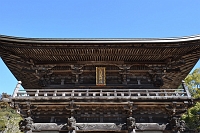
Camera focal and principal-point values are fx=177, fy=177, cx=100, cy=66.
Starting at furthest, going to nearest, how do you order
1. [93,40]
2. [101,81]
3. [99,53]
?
1. [101,81]
2. [99,53]
3. [93,40]

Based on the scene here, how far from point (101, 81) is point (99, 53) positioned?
1.81 meters

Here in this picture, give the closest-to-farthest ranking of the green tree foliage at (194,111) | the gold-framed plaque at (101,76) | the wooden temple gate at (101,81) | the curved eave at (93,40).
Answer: the wooden temple gate at (101,81) < the curved eave at (93,40) < the gold-framed plaque at (101,76) < the green tree foliage at (194,111)

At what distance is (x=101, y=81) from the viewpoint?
1141 centimetres

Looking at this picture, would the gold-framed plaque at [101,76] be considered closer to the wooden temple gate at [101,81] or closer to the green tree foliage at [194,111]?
the wooden temple gate at [101,81]

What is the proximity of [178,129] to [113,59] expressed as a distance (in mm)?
5495

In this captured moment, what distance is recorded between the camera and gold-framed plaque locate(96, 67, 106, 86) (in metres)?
11.4


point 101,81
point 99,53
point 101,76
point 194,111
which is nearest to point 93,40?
point 99,53

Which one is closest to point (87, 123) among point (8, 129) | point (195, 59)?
point (195, 59)

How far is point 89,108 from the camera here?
10.0m

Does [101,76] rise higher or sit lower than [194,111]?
higher

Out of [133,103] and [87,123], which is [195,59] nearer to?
[133,103]

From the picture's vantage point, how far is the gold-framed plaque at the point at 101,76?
37.4ft

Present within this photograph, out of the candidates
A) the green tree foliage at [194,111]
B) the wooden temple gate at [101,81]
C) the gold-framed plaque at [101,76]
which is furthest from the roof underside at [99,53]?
the green tree foliage at [194,111]

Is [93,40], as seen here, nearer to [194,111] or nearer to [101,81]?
[101,81]
